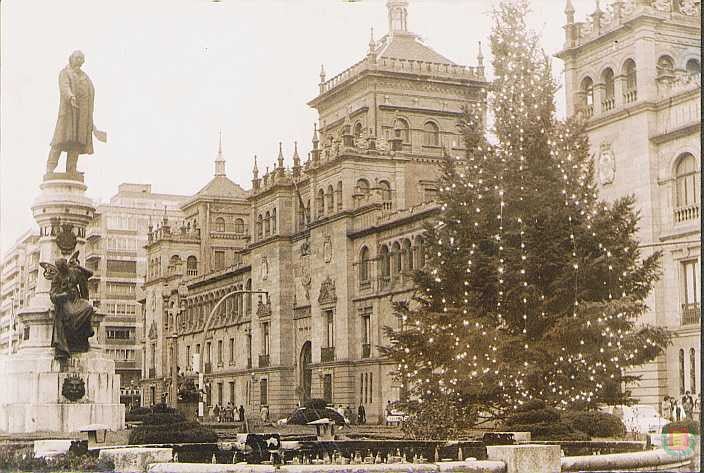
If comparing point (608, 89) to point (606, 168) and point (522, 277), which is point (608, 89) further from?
point (522, 277)

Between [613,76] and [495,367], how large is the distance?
34.2 feet

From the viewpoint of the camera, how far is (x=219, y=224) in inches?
1569

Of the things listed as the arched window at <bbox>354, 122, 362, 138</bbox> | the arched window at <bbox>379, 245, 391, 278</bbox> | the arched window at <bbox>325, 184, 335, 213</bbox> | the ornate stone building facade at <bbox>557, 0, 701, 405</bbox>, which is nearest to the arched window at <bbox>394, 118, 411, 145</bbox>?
the arched window at <bbox>354, 122, 362, 138</bbox>

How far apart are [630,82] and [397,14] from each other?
839 cm

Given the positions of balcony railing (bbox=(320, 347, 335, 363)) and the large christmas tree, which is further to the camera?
balcony railing (bbox=(320, 347, 335, 363))

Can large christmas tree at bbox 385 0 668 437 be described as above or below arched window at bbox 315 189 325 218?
below

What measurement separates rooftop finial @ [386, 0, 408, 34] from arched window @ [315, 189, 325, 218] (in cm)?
1208

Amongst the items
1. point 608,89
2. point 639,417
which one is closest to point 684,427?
point 639,417

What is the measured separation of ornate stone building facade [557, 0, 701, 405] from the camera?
94.5ft

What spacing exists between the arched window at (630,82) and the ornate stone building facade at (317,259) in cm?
414

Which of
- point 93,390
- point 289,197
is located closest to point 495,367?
point 93,390

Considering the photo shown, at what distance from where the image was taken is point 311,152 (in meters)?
38.3

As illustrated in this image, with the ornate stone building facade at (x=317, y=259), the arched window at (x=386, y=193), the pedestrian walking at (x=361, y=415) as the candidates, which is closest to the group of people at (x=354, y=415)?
the pedestrian walking at (x=361, y=415)

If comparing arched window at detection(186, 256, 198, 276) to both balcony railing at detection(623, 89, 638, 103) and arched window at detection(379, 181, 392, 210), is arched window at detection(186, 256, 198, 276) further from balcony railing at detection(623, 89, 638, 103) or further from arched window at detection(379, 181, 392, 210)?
balcony railing at detection(623, 89, 638, 103)
